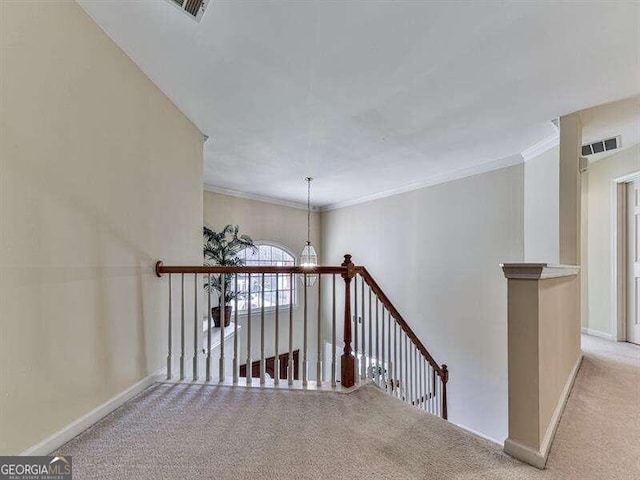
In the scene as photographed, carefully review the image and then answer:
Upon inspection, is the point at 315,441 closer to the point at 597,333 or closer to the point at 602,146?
the point at 602,146

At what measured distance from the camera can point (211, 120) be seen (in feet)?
9.07

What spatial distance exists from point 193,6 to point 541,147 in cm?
362

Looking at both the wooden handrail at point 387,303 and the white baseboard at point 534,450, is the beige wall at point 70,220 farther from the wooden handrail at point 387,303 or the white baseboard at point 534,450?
the white baseboard at point 534,450

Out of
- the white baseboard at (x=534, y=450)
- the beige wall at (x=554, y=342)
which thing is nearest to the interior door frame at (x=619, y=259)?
the beige wall at (x=554, y=342)

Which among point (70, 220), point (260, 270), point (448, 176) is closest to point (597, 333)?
point (448, 176)

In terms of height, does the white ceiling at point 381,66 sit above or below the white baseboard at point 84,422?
above

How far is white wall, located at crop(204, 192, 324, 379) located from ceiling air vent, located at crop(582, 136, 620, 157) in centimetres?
496

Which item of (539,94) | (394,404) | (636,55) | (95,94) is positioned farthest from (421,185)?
(95,94)

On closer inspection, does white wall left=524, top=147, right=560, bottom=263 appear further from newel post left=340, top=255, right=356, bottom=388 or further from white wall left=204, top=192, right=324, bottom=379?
white wall left=204, top=192, right=324, bottom=379

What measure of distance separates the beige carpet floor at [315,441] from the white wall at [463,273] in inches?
80.4

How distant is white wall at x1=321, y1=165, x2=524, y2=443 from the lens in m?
3.89

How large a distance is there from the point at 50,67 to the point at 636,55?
3335 millimetres

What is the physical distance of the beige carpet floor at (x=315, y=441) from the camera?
1.32 meters

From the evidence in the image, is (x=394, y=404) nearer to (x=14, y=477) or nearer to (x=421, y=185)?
(x=14, y=477)
